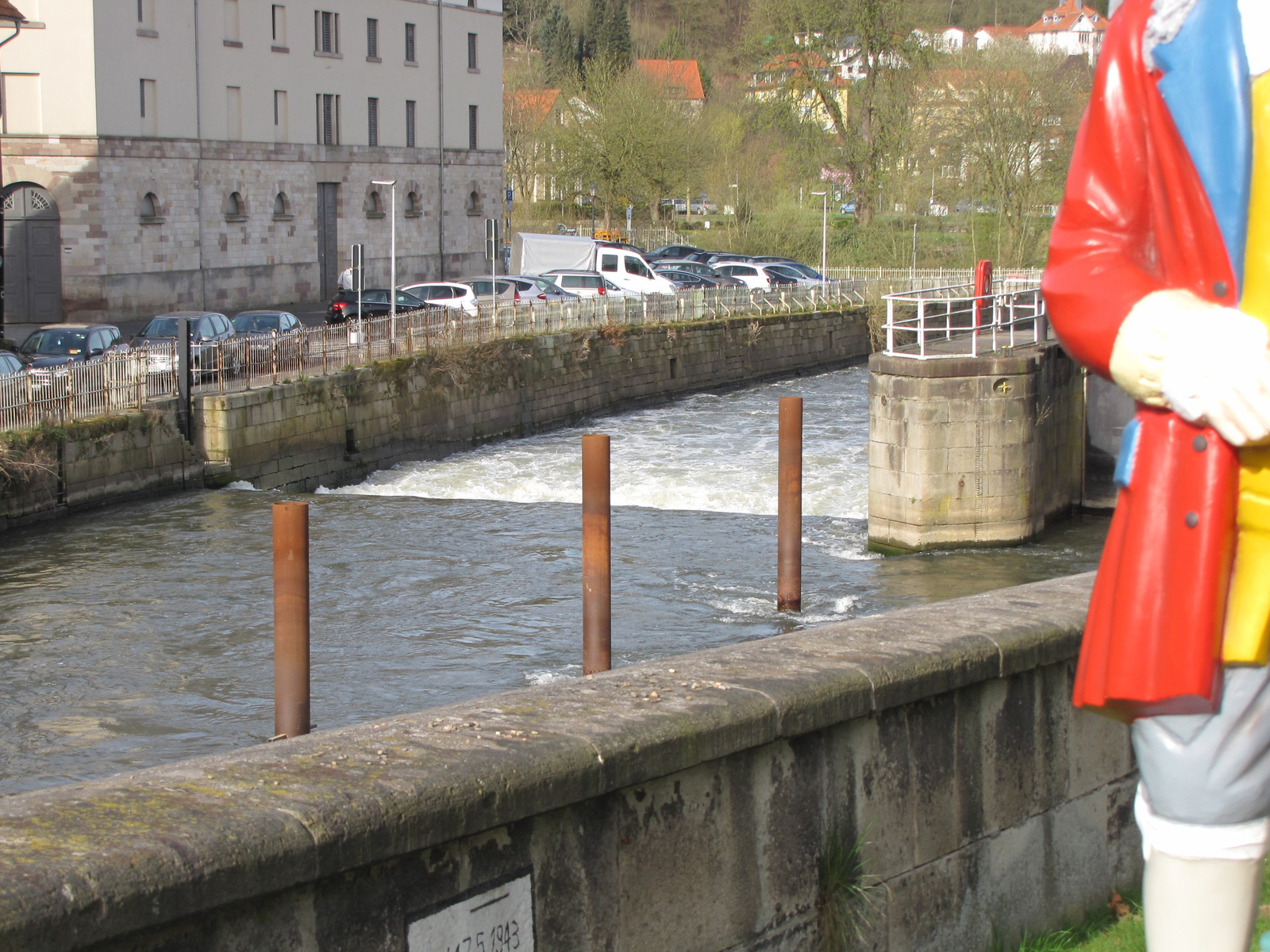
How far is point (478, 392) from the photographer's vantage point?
32.3 meters

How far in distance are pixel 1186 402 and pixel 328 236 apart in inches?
2045

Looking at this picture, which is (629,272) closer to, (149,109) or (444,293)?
(444,293)

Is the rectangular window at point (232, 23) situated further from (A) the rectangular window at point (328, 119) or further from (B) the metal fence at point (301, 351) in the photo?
(B) the metal fence at point (301, 351)

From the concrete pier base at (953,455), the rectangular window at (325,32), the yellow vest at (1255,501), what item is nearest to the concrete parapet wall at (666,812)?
the yellow vest at (1255,501)

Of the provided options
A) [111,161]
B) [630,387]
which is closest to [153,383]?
[630,387]

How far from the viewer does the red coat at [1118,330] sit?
2793 millimetres

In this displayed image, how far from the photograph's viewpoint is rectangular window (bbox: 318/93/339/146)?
172 feet

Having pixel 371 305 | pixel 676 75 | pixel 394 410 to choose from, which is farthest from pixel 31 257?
pixel 676 75

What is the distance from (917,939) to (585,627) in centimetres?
894

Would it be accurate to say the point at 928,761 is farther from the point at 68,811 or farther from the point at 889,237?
the point at 889,237

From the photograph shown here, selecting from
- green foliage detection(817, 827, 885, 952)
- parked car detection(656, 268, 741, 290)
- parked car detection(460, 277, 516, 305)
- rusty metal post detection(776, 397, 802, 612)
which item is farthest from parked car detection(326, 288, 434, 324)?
green foliage detection(817, 827, 885, 952)

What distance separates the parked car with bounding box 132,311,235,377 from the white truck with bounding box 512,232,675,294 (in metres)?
16.7

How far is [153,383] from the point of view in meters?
24.2

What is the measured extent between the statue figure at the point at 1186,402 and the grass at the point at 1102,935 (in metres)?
1.24
